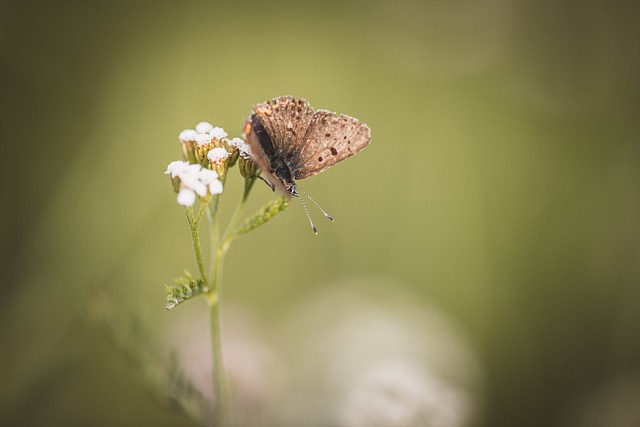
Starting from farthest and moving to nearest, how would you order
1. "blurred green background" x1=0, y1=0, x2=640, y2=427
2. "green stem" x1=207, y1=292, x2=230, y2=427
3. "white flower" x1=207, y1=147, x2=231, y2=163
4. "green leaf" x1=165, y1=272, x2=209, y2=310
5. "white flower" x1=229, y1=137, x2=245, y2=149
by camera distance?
"blurred green background" x1=0, y1=0, x2=640, y2=427, "white flower" x1=229, y1=137, x2=245, y2=149, "white flower" x1=207, y1=147, x2=231, y2=163, "green stem" x1=207, y1=292, x2=230, y2=427, "green leaf" x1=165, y1=272, x2=209, y2=310

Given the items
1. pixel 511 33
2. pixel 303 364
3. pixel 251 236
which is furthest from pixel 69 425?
pixel 511 33

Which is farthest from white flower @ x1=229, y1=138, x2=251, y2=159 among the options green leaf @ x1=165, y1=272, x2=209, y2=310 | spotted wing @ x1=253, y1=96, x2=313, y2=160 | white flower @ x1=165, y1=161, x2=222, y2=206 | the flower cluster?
green leaf @ x1=165, y1=272, x2=209, y2=310

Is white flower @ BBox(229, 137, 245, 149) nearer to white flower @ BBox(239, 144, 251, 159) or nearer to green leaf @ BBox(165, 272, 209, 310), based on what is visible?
white flower @ BBox(239, 144, 251, 159)

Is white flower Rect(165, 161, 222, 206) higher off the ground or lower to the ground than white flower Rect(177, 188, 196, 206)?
higher

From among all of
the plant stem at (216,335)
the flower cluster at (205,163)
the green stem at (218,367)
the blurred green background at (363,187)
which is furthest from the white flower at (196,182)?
the blurred green background at (363,187)

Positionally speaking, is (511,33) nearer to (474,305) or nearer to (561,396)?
Result: (474,305)

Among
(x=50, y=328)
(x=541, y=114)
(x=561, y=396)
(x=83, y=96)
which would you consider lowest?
(x=50, y=328)

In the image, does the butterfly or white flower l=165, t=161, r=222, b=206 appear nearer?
white flower l=165, t=161, r=222, b=206

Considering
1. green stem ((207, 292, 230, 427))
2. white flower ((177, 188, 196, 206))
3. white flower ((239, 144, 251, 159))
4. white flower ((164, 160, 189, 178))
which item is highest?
white flower ((239, 144, 251, 159))
